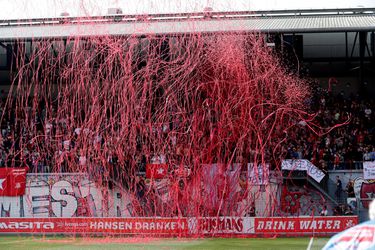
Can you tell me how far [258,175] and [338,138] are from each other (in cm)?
469

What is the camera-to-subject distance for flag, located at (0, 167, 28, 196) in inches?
1288

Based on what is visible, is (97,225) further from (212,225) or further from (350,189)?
(350,189)

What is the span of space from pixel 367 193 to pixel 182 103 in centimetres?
930

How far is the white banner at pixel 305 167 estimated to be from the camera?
2980 centimetres

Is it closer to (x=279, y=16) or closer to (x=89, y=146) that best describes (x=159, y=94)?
(x=89, y=146)

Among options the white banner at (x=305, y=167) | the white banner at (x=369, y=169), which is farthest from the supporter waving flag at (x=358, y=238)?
the white banner at (x=369, y=169)

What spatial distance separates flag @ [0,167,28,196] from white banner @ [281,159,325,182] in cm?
1280

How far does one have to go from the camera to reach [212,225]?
84.3 feet

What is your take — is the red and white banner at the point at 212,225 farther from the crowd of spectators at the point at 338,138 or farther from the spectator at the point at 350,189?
the crowd of spectators at the point at 338,138

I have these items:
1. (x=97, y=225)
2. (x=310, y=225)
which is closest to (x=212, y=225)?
(x=310, y=225)

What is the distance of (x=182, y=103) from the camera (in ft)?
99.8

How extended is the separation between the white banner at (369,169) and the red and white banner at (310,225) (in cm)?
454

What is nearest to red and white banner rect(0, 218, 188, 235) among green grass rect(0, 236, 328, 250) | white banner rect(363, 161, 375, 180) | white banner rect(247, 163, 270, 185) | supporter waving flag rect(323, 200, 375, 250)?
green grass rect(0, 236, 328, 250)

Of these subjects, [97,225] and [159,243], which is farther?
[97,225]
